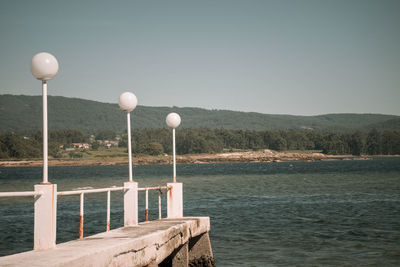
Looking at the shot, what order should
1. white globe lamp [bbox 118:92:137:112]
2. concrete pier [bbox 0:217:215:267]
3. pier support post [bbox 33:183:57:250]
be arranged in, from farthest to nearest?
white globe lamp [bbox 118:92:137:112] → pier support post [bbox 33:183:57:250] → concrete pier [bbox 0:217:215:267]

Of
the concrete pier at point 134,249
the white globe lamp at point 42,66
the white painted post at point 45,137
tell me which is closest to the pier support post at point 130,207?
the concrete pier at point 134,249

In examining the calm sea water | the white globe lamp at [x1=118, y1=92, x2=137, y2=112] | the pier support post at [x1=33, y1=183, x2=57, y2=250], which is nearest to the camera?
the pier support post at [x1=33, y1=183, x2=57, y2=250]

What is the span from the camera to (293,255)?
574 inches

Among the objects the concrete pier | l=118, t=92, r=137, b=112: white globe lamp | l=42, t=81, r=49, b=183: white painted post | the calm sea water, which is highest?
l=118, t=92, r=137, b=112: white globe lamp

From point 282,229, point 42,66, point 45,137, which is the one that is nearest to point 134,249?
point 45,137

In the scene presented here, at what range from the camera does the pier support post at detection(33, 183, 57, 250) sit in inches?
253

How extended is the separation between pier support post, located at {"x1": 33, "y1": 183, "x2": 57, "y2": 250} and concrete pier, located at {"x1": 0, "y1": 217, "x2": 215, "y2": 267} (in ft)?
0.63

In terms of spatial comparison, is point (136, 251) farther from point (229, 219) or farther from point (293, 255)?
point (229, 219)

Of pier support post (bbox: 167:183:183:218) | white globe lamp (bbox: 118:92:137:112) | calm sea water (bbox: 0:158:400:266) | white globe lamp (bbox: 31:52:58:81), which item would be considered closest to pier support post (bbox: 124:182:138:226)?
white globe lamp (bbox: 118:92:137:112)

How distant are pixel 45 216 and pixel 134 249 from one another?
137 cm

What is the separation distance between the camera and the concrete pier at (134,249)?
573cm

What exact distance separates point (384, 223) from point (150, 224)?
16042 millimetres

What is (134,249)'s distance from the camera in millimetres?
6953

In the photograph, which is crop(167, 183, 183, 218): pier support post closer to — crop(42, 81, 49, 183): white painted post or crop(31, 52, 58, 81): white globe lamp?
crop(42, 81, 49, 183): white painted post
